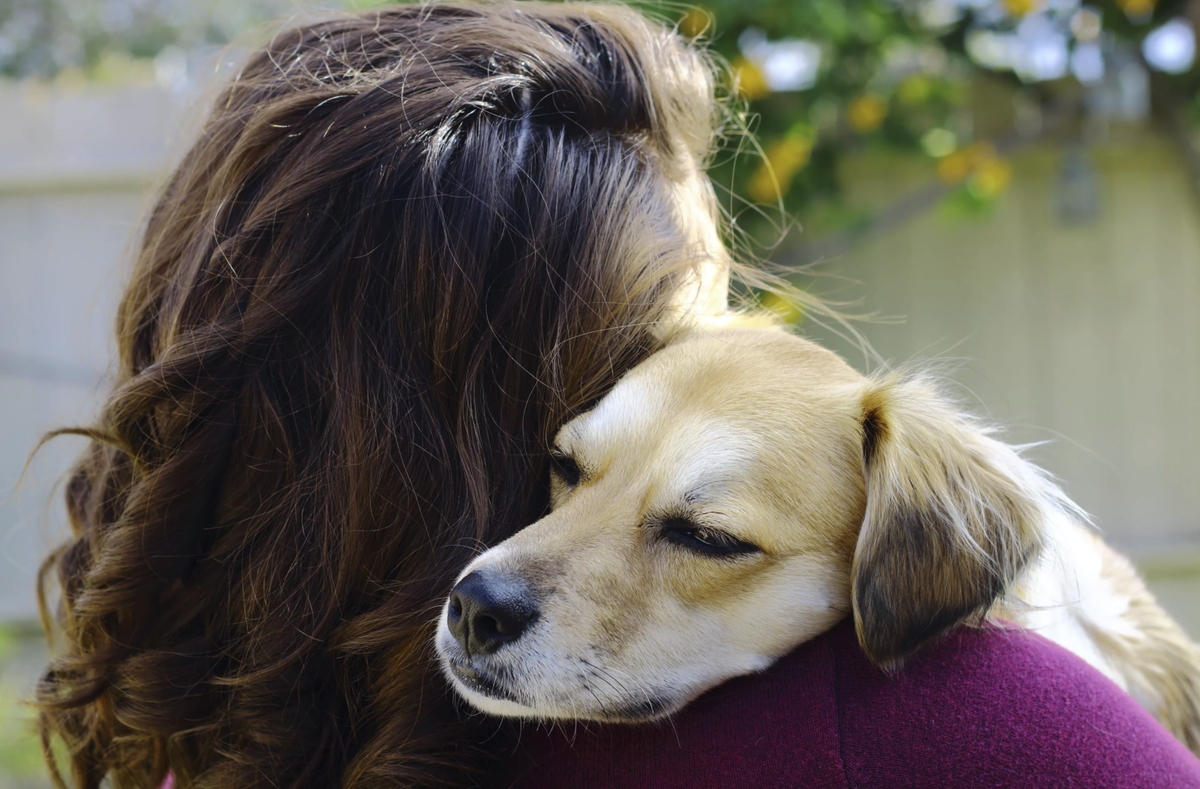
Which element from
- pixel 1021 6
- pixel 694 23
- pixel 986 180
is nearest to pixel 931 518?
pixel 694 23

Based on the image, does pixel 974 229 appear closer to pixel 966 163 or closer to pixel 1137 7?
pixel 966 163

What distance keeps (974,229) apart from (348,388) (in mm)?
4967

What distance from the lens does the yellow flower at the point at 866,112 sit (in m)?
4.94

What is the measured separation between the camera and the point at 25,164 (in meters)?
5.64

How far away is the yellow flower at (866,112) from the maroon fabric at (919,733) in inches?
164

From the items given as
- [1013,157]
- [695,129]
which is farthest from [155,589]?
[1013,157]

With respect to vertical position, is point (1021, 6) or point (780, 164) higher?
point (1021, 6)

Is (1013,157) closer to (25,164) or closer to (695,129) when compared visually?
(695,129)

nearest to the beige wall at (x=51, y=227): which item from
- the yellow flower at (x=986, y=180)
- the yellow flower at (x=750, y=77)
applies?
the yellow flower at (x=750, y=77)

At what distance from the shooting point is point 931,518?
56.5 inches

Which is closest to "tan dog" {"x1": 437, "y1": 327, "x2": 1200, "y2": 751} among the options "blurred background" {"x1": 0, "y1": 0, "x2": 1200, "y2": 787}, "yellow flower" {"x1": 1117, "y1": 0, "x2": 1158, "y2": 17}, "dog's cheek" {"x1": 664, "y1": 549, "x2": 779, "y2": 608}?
"dog's cheek" {"x1": 664, "y1": 549, "x2": 779, "y2": 608}

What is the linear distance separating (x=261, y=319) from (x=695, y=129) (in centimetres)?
86

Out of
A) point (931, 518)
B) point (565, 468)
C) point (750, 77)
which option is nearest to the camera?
point (931, 518)

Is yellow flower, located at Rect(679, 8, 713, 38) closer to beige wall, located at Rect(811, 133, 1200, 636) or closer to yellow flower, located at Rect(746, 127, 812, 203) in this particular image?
yellow flower, located at Rect(746, 127, 812, 203)
